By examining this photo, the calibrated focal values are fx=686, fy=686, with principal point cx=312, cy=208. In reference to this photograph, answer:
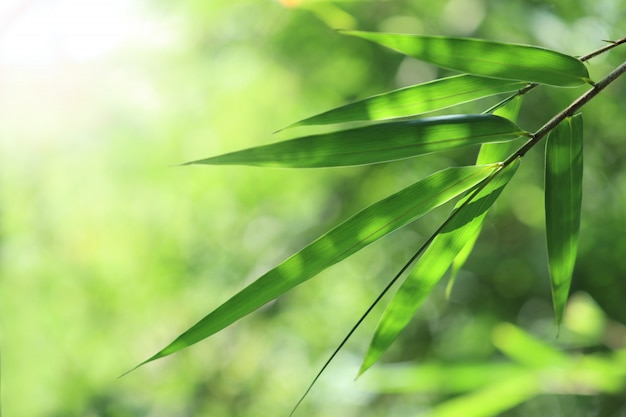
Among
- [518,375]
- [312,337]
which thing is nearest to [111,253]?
[312,337]

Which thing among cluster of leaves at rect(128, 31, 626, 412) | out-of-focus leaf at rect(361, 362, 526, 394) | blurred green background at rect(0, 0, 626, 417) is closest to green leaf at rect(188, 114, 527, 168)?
cluster of leaves at rect(128, 31, 626, 412)

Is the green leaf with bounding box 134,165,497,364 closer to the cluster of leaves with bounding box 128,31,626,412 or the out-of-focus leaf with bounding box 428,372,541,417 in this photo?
the cluster of leaves with bounding box 128,31,626,412

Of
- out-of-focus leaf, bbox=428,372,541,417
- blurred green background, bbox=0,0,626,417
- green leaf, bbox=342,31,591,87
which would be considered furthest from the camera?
blurred green background, bbox=0,0,626,417

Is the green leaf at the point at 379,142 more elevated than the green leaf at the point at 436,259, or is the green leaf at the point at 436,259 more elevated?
the green leaf at the point at 379,142

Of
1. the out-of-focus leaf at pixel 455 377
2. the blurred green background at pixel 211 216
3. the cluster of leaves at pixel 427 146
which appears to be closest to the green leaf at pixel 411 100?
the cluster of leaves at pixel 427 146

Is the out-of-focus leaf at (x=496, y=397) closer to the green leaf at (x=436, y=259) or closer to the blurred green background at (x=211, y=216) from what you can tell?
the blurred green background at (x=211, y=216)

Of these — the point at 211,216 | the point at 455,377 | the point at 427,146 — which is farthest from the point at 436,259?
the point at 211,216

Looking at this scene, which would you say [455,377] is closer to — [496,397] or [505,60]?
[496,397]
